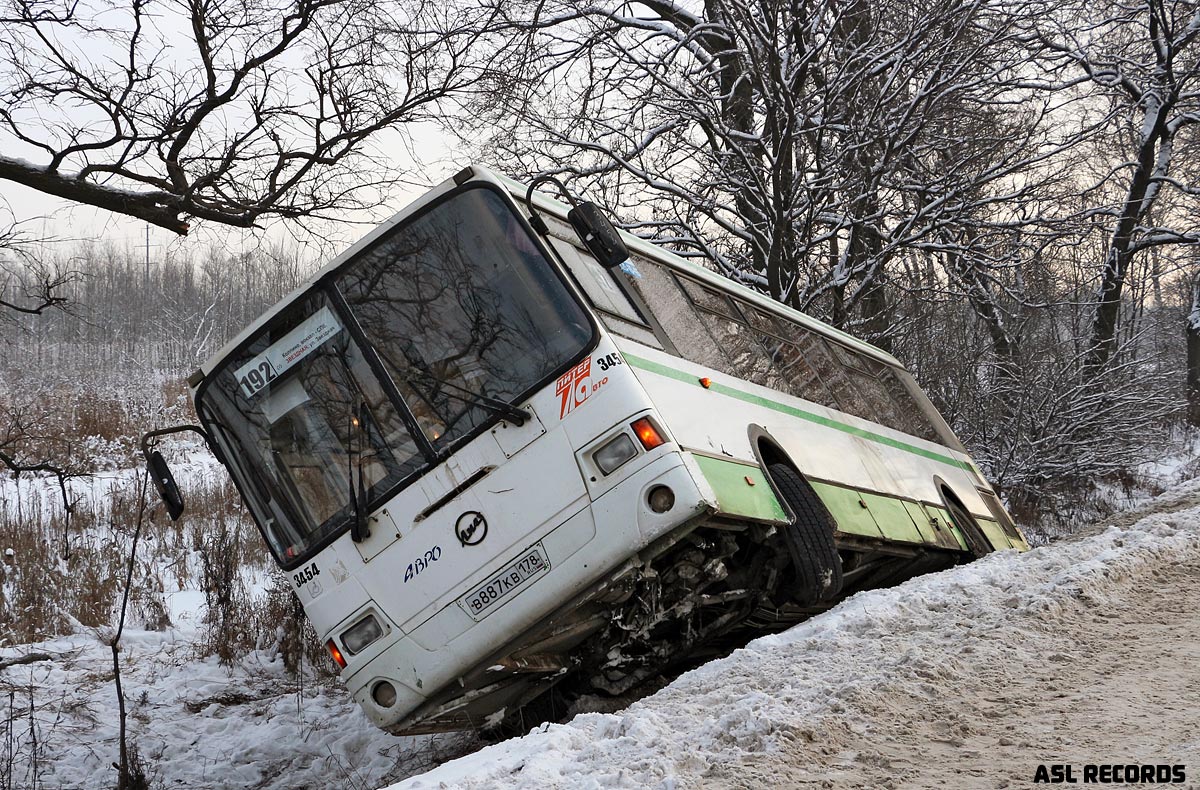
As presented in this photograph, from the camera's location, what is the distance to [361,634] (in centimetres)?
597

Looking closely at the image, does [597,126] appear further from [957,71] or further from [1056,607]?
[1056,607]

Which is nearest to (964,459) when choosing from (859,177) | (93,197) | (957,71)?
(859,177)

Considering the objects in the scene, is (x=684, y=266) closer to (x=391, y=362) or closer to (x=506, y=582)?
(x=391, y=362)

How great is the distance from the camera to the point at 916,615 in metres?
5.73

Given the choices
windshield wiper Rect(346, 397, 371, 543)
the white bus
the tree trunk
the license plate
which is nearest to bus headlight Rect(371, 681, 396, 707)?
the white bus

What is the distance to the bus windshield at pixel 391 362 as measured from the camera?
19.3ft

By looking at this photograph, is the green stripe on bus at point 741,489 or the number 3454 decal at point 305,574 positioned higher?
the number 3454 decal at point 305,574

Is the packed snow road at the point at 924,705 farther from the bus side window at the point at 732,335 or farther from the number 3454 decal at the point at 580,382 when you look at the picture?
the bus side window at the point at 732,335

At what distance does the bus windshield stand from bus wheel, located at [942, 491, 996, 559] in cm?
726

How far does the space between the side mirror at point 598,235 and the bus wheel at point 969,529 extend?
23.2 ft

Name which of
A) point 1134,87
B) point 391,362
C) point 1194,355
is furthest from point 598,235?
point 1194,355

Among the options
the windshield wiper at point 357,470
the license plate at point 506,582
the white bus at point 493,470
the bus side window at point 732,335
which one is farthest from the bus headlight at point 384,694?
the bus side window at point 732,335

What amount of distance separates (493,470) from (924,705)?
2.55 metres

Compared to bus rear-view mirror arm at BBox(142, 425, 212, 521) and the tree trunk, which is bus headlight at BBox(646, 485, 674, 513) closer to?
bus rear-view mirror arm at BBox(142, 425, 212, 521)
